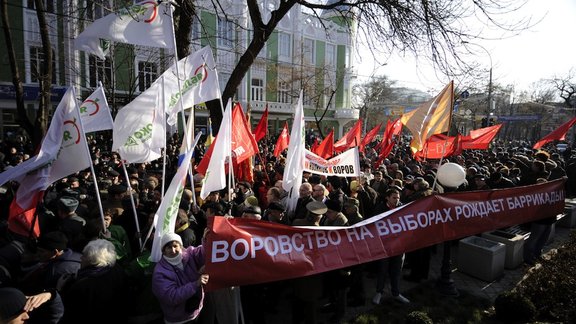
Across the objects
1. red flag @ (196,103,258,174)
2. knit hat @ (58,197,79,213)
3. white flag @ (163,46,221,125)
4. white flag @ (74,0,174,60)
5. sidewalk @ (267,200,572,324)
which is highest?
white flag @ (74,0,174,60)

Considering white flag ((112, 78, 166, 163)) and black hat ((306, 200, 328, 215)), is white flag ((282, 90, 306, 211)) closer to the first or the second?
black hat ((306, 200, 328, 215))

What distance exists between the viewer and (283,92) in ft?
127

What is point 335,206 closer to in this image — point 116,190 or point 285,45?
point 116,190

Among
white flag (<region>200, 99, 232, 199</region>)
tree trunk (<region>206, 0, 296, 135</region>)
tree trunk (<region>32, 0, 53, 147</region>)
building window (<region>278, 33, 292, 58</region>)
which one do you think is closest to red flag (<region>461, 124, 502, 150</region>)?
tree trunk (<region>206, 0, 296, 135</region>)

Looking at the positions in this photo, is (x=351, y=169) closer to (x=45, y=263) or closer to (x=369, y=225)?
(x=369, y=225)

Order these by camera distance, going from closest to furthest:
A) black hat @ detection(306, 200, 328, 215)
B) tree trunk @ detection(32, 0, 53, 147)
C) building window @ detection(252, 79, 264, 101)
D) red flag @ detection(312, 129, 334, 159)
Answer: black hat @ detection(306, 200, 328, 215)
tree trunk @ detection(32, 0, 53, 147)
red flag @ detection(312, 129, 334, 159)
building window @ detection(252, 79, 264, 101)

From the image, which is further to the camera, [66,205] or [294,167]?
[294,167]

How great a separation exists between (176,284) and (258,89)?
35.5 meters

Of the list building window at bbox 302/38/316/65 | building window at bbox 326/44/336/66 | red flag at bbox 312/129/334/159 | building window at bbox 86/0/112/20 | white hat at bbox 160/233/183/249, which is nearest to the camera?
white hat at bbox 160/233/183/249

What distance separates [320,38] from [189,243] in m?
39.7

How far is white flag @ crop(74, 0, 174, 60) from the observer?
17.5ft

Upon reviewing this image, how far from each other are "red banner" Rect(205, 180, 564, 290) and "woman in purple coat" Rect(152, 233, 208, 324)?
23 centimetres

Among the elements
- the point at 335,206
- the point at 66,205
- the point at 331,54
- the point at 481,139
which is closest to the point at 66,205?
the point at 66,205

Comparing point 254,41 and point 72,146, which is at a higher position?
point 254,41
